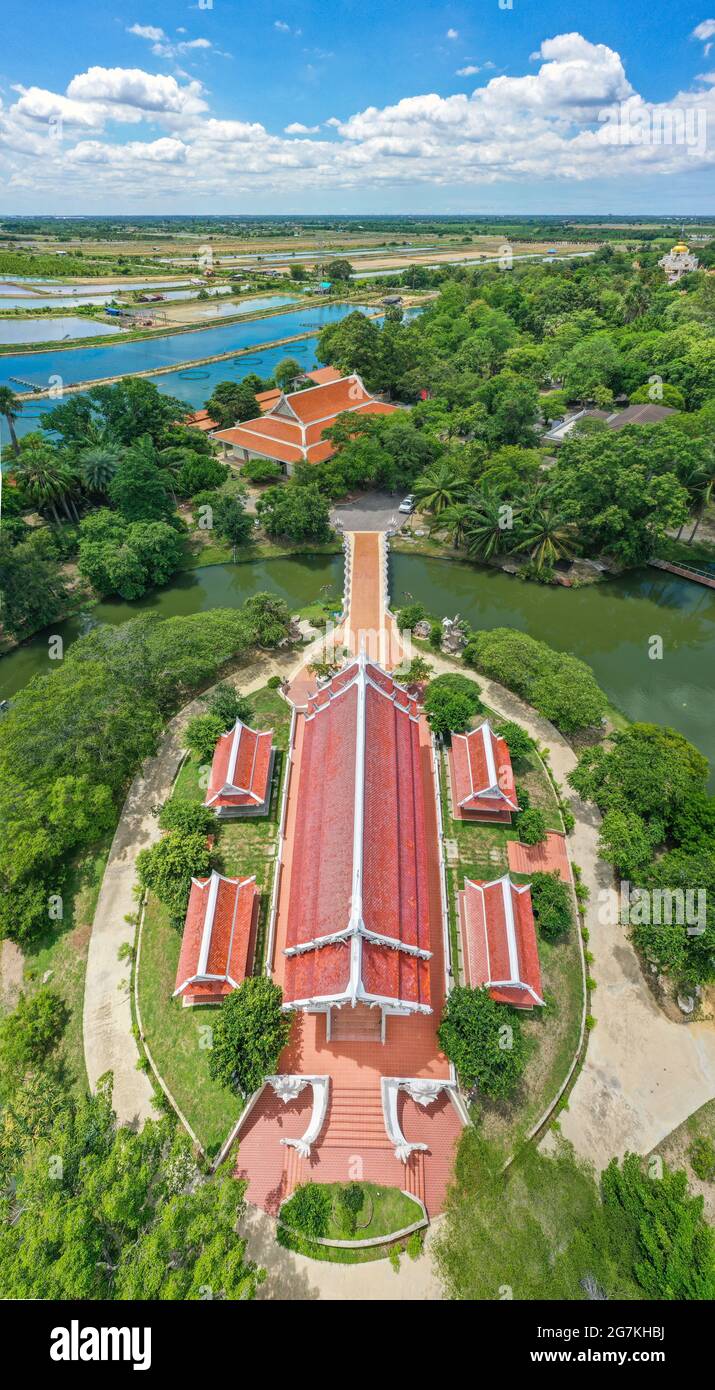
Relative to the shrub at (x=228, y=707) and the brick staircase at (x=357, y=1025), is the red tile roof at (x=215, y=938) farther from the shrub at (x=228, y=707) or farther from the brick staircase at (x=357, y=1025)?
the shrub at (x=228, y=707)

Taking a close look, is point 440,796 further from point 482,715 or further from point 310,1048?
point 310,1048

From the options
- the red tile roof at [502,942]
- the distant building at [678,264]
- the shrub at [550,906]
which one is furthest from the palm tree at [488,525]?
the distant building at [678,264]

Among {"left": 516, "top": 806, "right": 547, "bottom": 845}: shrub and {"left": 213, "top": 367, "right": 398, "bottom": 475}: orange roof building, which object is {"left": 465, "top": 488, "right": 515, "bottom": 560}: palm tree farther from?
{"left": 516, "top": 806, "right": 547, "bottom": 845}: shrub

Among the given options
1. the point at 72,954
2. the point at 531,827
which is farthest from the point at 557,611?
the point at 72,954

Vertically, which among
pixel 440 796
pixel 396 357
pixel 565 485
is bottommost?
pixel 440 796

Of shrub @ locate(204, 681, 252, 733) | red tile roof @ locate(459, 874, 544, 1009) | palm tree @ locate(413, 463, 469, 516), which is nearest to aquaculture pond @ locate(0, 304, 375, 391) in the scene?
palm tree @ locate(413, 463, 469, 516)
